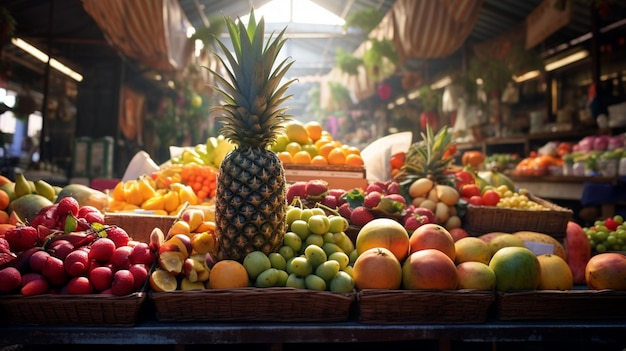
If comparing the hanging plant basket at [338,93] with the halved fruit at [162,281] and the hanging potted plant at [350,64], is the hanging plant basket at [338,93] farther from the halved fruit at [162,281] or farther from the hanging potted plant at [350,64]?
the halved fruit at [162,281]

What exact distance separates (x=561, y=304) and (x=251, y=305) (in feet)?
4.80

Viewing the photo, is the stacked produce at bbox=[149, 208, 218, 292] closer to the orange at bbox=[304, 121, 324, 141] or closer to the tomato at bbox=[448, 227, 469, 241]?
the tomato at bbox=[448, 227, 469, 241]

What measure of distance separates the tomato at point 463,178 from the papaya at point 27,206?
3.05 meters

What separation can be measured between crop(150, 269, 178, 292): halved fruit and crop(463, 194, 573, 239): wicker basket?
2095 mm

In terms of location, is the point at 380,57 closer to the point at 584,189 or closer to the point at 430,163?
the point at 584,189

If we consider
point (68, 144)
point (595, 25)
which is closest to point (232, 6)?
point (68, 144)

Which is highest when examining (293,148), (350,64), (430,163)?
(350,64)

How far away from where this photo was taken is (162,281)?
2.08 m

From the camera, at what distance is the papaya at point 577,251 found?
9.52 feet

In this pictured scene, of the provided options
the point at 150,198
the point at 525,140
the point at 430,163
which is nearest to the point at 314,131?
the point at 430,163

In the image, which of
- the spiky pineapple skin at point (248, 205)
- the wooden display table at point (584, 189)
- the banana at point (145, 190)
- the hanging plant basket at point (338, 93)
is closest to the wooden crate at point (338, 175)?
the banana at point (145, 190)

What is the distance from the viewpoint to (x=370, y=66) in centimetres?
1040

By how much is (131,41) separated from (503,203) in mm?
4755

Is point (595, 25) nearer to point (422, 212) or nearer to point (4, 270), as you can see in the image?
point (422, 212)
